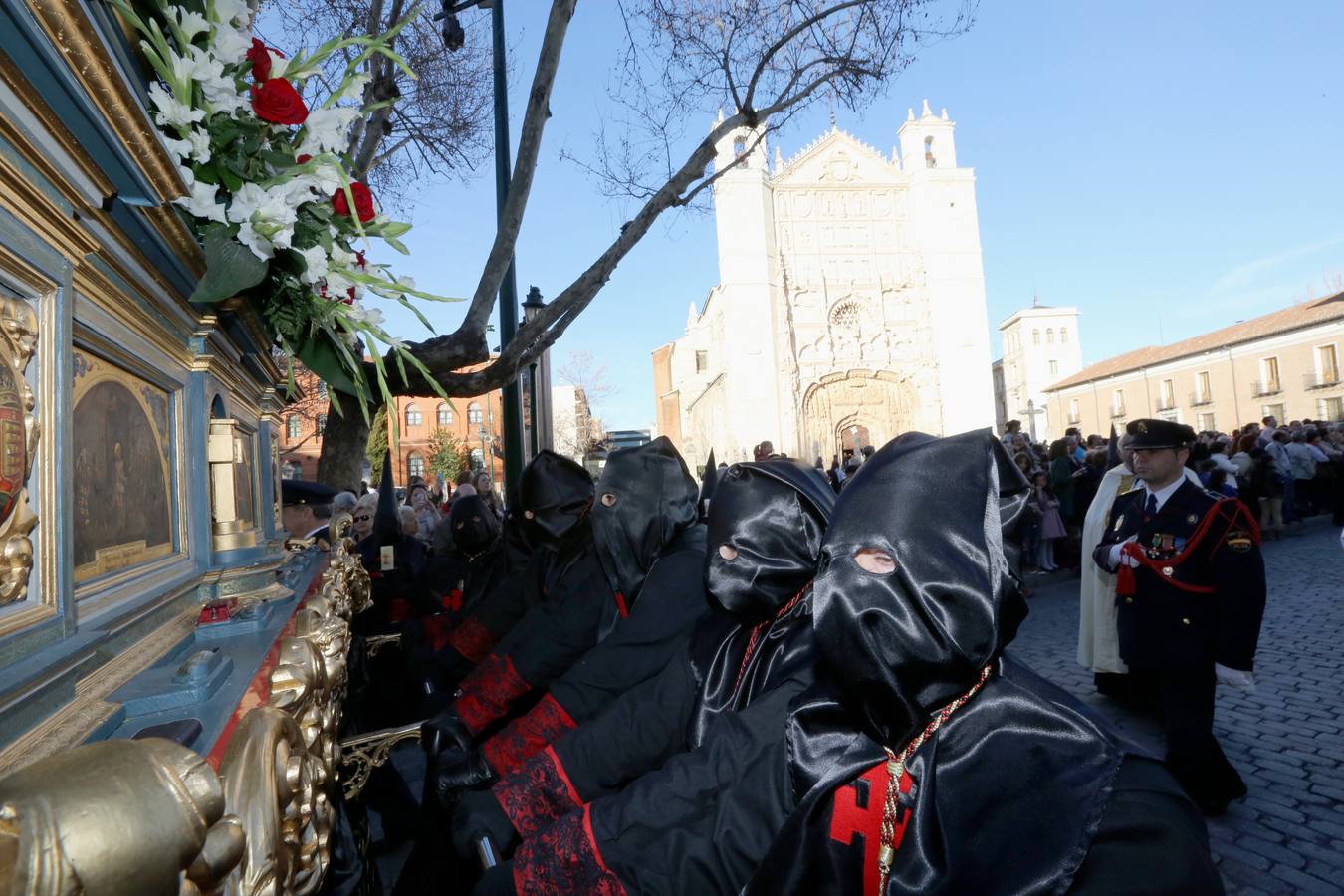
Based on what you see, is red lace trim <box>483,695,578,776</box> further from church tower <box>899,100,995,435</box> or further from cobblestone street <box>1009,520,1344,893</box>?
church tower <box>899,100,995,435</box>

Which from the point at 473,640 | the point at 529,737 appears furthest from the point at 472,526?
the point at 529,737

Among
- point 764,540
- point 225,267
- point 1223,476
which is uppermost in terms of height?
point 225,267

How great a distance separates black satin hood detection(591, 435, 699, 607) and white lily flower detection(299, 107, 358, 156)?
2.38m

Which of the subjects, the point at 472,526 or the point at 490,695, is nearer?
the point at 490,695

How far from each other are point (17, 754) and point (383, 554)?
5502mm

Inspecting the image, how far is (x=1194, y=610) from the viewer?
4375mm

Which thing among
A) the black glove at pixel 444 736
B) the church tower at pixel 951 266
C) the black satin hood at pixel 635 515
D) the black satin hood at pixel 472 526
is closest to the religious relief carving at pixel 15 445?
the black glove at pixel 444 736

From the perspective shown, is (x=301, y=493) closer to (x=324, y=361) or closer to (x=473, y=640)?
(x=473, y=640)

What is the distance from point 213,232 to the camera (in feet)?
6.66

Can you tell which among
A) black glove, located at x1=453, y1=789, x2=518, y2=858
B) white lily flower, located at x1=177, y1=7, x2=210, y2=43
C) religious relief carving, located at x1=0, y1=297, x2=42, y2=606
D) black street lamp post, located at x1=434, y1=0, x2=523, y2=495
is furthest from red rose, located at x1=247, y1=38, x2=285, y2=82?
black street lamp post, located at x1=434, y1=0, x2=523, y2=495

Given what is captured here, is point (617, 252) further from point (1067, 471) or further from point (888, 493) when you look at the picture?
point (1067, 471)

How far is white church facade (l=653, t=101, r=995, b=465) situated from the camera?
133ft

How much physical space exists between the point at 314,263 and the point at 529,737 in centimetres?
219

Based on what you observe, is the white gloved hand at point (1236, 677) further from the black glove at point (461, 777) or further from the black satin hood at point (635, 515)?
the black glove at point (461, 777)
